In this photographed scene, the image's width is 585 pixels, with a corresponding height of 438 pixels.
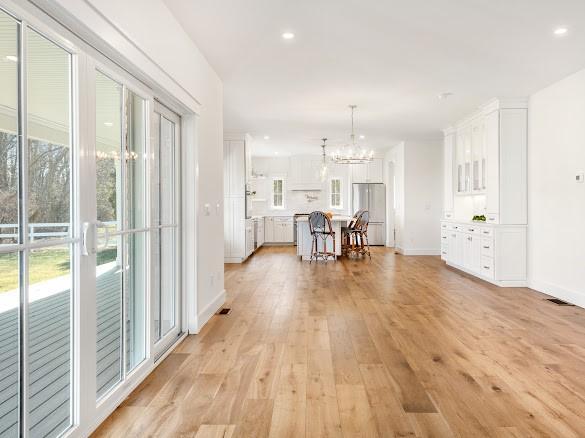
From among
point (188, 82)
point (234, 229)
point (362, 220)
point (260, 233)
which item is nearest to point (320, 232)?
point (362, 220)

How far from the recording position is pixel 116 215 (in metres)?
2.34

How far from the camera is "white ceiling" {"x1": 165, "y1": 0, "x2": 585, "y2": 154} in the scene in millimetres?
3230

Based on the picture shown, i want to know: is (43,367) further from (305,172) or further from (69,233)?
(305,172)

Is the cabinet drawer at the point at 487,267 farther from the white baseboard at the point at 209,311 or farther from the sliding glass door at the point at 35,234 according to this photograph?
the sliding glass door at the point at 35,234

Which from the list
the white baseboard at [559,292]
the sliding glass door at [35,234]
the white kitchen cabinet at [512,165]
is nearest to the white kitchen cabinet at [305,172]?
the white kitchen cabinet at [512,165]

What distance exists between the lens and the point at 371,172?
1188cm

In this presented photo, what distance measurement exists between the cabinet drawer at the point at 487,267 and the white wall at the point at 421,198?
130 inches

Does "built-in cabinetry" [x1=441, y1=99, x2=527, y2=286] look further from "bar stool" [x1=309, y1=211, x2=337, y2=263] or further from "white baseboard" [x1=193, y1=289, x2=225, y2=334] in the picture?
"white baseboard" [x1=193, y1=289, x2=225, y2=334]

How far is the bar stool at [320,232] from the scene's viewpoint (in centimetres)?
840

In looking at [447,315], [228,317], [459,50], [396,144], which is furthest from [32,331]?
[396,144]

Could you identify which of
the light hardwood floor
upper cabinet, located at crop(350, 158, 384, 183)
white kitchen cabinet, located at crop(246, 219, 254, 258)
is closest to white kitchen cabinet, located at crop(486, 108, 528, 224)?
the light hardwood floor

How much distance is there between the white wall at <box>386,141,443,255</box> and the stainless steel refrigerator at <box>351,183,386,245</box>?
1.91 metres

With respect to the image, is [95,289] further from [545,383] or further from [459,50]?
[459,50]

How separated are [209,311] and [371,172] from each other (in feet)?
28.4
